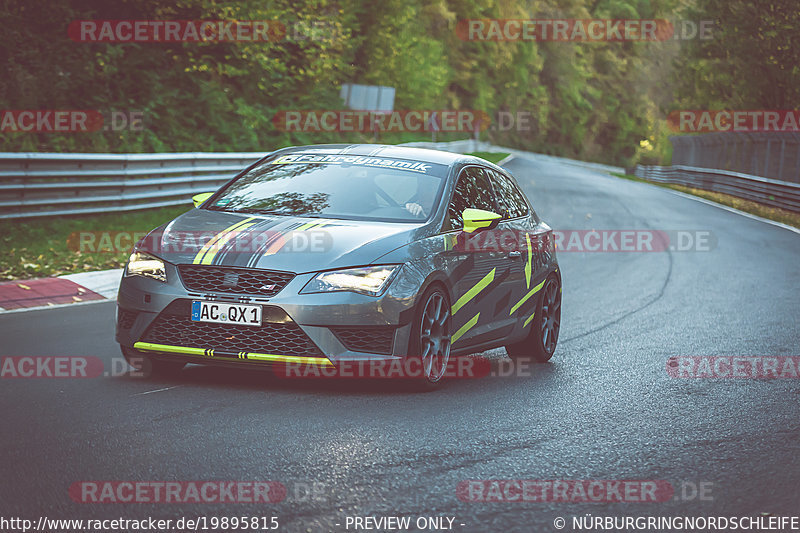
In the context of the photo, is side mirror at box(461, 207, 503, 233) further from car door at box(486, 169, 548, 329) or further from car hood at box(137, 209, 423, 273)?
car door at box(486, 169, 548, 329)

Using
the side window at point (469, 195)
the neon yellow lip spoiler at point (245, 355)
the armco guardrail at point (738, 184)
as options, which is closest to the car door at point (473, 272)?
the side window at point (469, 195)

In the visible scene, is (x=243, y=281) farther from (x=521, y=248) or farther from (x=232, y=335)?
(x=521, y=248)

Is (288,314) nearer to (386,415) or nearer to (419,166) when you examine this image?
(386,415)

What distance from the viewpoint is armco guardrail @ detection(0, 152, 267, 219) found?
14906 millimetres

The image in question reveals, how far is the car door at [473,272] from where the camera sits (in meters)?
7.85

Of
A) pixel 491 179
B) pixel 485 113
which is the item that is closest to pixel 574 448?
pixel 491 179

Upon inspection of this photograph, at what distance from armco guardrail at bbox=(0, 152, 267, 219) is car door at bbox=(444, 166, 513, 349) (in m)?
8.01

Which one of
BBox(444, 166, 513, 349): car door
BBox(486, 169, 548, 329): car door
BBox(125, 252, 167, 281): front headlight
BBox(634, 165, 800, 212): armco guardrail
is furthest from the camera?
BBox(634, 165, 800, 212): armco guardrail

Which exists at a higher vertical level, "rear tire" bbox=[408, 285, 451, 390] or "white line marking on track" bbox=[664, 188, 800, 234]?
"rear tire" bbox=[408, 285, 451, 390]

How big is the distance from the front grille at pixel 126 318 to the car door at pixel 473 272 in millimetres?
2085

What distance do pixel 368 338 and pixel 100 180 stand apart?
1106 centimetres

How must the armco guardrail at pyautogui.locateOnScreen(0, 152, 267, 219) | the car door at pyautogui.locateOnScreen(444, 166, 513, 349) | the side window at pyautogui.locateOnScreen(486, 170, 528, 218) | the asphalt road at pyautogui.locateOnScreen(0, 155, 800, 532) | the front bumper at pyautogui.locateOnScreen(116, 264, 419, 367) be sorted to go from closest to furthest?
the asphalt road at pyautogui.locateOnScreen(0, 155, 800, 532) < the front bumper at pyautogui.locateOnScreen(116, 264, 419, 367) < the car door at pyautogui.locateOnScreen(444, 166, 513, 349) < the side window at pyautogui.locateOnScreen(486, 170, 528, 218) < the armco guardrail at pyautogui.locateOnScreen(0, 152, 267, 219)

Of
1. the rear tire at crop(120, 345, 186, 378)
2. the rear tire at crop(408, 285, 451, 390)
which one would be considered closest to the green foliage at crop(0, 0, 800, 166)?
the rear tire at crop(120, 345, 186, 378)

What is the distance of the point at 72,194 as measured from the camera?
53.2ft
